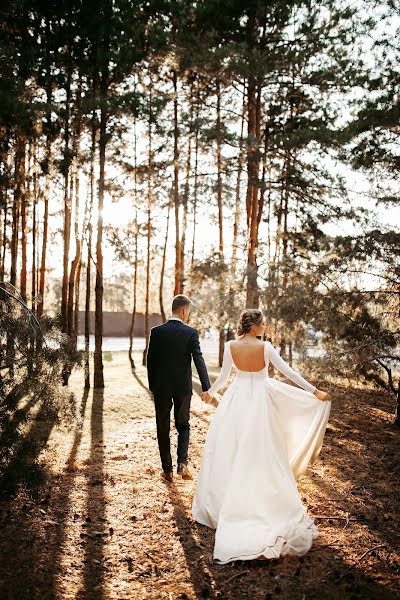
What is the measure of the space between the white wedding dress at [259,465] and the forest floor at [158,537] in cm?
18

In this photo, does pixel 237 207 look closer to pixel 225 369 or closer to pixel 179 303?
pixel 179 303

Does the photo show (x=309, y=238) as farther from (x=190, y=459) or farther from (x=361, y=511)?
(x=361, y=511)

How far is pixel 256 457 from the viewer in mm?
4465

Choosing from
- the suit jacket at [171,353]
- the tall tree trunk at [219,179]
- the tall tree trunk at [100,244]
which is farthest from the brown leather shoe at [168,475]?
the tall tree trunk at [219,179]

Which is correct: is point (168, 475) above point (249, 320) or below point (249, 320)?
below

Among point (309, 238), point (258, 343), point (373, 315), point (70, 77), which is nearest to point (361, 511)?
point (258, 343)

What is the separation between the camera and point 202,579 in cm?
371

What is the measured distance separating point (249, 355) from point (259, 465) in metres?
1.08

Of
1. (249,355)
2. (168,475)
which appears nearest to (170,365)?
(249,355)

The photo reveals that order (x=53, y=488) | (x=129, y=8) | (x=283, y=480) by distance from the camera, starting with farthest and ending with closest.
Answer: (x=129, y=8) → (x=53, y=488) → (x=283, y=480)

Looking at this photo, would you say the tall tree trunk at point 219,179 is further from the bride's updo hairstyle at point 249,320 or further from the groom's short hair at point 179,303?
the bride's updo hairstyle at point 249,320

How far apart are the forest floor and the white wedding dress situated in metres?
0.18

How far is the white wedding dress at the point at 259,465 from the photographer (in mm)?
4020

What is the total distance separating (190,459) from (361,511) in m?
2.89
